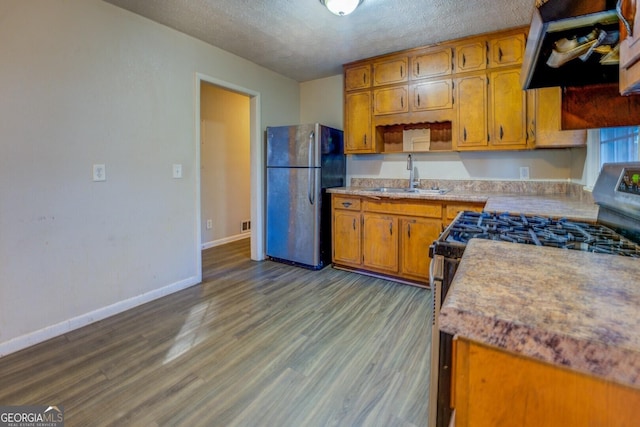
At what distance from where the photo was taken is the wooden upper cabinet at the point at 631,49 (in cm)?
71

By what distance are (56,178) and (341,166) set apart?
2.68 meters

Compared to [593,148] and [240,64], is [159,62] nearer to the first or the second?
[240,64]

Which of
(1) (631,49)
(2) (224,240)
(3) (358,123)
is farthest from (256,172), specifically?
(1) (631,49)

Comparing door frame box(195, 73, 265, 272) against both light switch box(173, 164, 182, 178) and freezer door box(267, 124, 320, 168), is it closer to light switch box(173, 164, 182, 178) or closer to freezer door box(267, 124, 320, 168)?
freezer door box(267, 124, 320, 168)

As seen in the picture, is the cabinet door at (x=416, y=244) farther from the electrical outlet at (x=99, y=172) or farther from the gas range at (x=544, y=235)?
the electrical outlet at (x=99, y=172)

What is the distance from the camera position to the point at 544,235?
1080mm

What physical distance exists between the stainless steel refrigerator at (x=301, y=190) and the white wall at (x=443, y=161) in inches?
16.8

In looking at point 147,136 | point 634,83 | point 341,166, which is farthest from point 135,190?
point 634,83

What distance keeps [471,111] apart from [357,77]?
1.26 metres

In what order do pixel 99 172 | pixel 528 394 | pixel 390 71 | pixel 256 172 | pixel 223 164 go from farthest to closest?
1. pixel 223 164
2. pixel 256 172
3. pixel 390 71
4. pixel 99 172
5. pixel 528 394

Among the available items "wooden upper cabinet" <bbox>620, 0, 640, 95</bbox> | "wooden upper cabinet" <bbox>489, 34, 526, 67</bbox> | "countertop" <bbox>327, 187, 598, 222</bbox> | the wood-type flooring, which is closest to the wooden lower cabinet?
"wooden upper cabinet" <bbox>620, 0, 640, 95</bbox>

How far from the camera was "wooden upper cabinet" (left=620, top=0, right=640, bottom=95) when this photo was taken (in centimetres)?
71

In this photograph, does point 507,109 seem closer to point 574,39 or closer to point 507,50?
point 507,50

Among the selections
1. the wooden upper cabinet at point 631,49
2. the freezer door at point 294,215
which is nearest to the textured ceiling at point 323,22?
the freezer door at point 294,215
